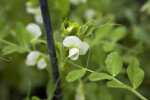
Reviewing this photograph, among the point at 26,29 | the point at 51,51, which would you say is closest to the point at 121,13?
the point at 26,29

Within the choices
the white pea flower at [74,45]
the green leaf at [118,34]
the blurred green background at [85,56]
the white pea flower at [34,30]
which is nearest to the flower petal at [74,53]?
the white pea flower at [74,45]

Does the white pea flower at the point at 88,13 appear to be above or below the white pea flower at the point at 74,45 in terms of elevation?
above

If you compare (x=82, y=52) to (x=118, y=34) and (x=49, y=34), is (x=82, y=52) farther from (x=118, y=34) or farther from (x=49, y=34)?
(x=118, y=34)

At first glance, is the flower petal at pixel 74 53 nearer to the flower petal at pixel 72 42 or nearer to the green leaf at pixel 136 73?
the flower petal at pixel 72 42

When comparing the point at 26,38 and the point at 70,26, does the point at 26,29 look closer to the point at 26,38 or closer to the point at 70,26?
the point at 26,38

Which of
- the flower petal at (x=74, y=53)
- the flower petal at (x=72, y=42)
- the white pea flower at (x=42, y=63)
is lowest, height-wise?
the white pea flower at (x=42, y=63)

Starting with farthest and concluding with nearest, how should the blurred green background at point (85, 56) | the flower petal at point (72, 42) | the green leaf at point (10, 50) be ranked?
the blurred green background at point (85, 56) → the green leaf at point (10, 50) → the flower petal at point (72, 42)

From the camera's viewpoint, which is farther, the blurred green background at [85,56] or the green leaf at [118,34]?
the green leaf at [118,34]
